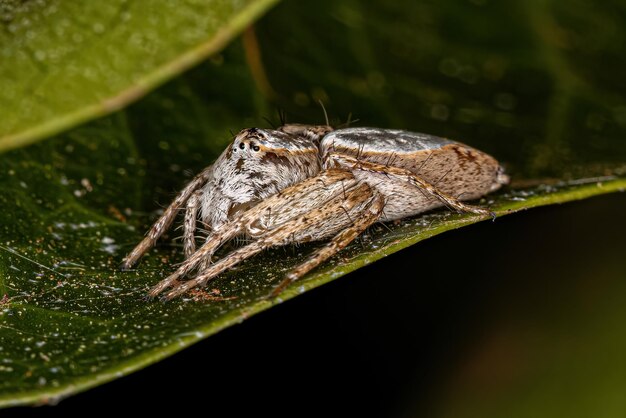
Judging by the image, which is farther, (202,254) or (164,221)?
(164,221)

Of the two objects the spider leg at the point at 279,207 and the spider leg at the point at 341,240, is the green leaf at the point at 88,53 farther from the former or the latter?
the spider leg at the point at 341,240

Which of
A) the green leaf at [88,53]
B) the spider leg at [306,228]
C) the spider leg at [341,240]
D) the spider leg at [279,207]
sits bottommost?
the spider leg at [341,240]

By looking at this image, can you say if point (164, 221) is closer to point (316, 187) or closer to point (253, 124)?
point (316, 187)

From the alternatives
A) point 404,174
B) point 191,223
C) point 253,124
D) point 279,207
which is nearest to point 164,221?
point 191,223

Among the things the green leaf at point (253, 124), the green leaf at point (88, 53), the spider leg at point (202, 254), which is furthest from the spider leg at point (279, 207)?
the green leaf at point (88, 53)

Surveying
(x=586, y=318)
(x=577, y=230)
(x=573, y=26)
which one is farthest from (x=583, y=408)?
(x=573, y=26)

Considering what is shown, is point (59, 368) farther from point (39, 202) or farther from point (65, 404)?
point (39, 202)

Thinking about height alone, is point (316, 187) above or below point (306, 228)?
above
